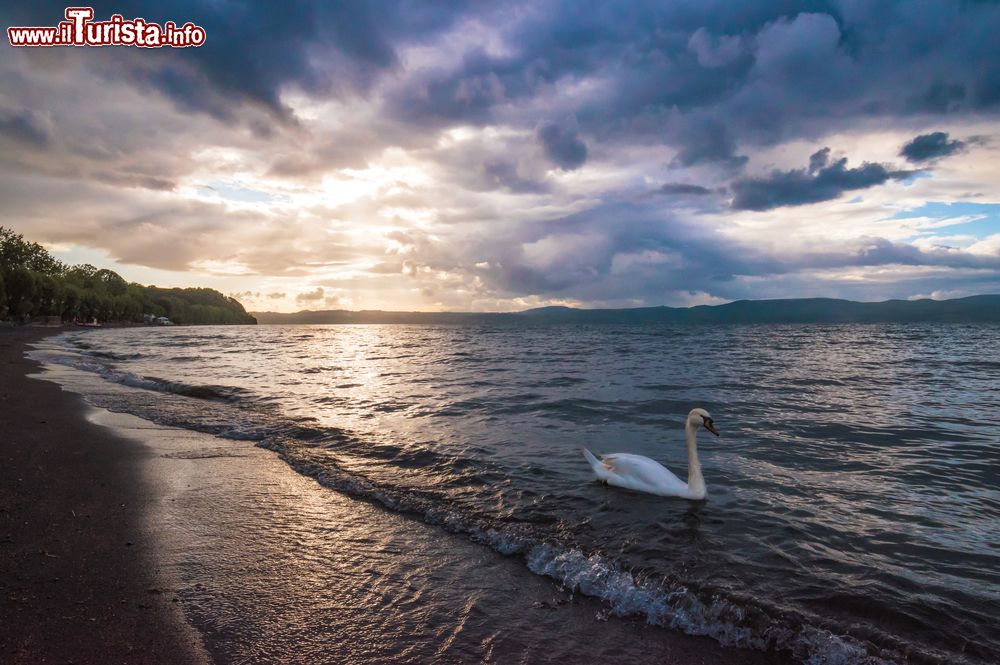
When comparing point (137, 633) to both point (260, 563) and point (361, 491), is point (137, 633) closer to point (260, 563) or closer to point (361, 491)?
point (260, 563)

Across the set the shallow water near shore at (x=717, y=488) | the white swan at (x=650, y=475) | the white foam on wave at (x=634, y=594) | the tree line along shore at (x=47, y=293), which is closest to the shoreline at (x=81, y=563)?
the shallow water near shore at (x=717, y=488)

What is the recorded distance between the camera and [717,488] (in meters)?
8.12

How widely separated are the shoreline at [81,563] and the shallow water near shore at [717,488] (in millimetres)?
2590

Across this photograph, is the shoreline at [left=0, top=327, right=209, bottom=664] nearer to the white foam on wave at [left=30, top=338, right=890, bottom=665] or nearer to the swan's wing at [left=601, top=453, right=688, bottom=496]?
the white foam on wave at [left=30, top=338, right=890, bottom=665]

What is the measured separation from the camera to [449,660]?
371 centimetres

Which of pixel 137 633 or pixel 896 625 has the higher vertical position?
pixel 137 633

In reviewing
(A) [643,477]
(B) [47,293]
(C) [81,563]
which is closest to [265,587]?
(C) [81,563]

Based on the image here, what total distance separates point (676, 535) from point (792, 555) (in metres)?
1.20

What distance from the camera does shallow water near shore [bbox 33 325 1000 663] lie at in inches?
182

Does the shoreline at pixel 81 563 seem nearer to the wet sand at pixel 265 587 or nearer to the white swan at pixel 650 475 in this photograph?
the wet sand at pixel 265 587

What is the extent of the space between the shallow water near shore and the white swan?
0.85 ft

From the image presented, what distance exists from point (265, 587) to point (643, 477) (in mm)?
5321

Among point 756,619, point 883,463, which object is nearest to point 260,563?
point 756,619

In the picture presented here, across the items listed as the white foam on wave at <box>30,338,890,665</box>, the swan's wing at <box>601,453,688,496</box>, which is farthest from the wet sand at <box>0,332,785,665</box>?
the swan's wing at <box>601,453,688,496</box>
